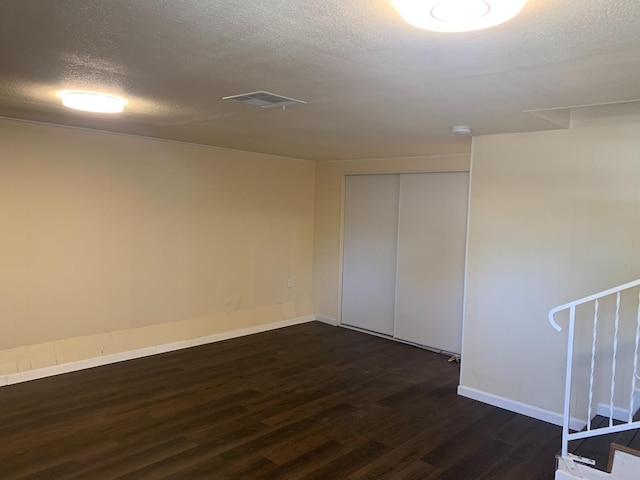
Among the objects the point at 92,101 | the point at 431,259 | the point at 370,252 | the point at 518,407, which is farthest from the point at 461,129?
the point at 370,252

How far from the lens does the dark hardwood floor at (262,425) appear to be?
9.65 ft

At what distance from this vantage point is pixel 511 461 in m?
3.12

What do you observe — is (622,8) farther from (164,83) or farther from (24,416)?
(24,416)

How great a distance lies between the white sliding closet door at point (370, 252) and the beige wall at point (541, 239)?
1867 mm

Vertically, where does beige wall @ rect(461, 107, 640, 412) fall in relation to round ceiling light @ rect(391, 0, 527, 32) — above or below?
below

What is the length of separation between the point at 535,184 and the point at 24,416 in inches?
169

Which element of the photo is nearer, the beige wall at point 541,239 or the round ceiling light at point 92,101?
the round ceiling light at point 92,101

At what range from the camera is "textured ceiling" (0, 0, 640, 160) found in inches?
63.1

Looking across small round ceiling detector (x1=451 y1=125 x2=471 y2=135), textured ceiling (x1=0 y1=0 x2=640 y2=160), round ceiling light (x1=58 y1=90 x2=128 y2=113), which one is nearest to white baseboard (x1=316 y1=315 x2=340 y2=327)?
small round ceiling detector (x1=451 y1=125 x2=471 y2=135)

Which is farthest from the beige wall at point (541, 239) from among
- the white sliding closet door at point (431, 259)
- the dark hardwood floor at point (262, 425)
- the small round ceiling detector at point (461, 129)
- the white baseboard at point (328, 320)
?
the white baseboard at point (328, 320)

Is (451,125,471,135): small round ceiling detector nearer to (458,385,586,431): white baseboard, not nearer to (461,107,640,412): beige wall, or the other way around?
(461,107,640,412): beige wall

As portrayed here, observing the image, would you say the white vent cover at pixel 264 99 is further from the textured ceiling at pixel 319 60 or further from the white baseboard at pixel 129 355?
the white baseboard at pixel 129 355

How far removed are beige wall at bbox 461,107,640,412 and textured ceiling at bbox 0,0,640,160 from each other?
34 centimetres

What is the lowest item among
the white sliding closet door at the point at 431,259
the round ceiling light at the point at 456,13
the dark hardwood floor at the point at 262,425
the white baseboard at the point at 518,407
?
the dark hardwood floor at the point at 262,425
